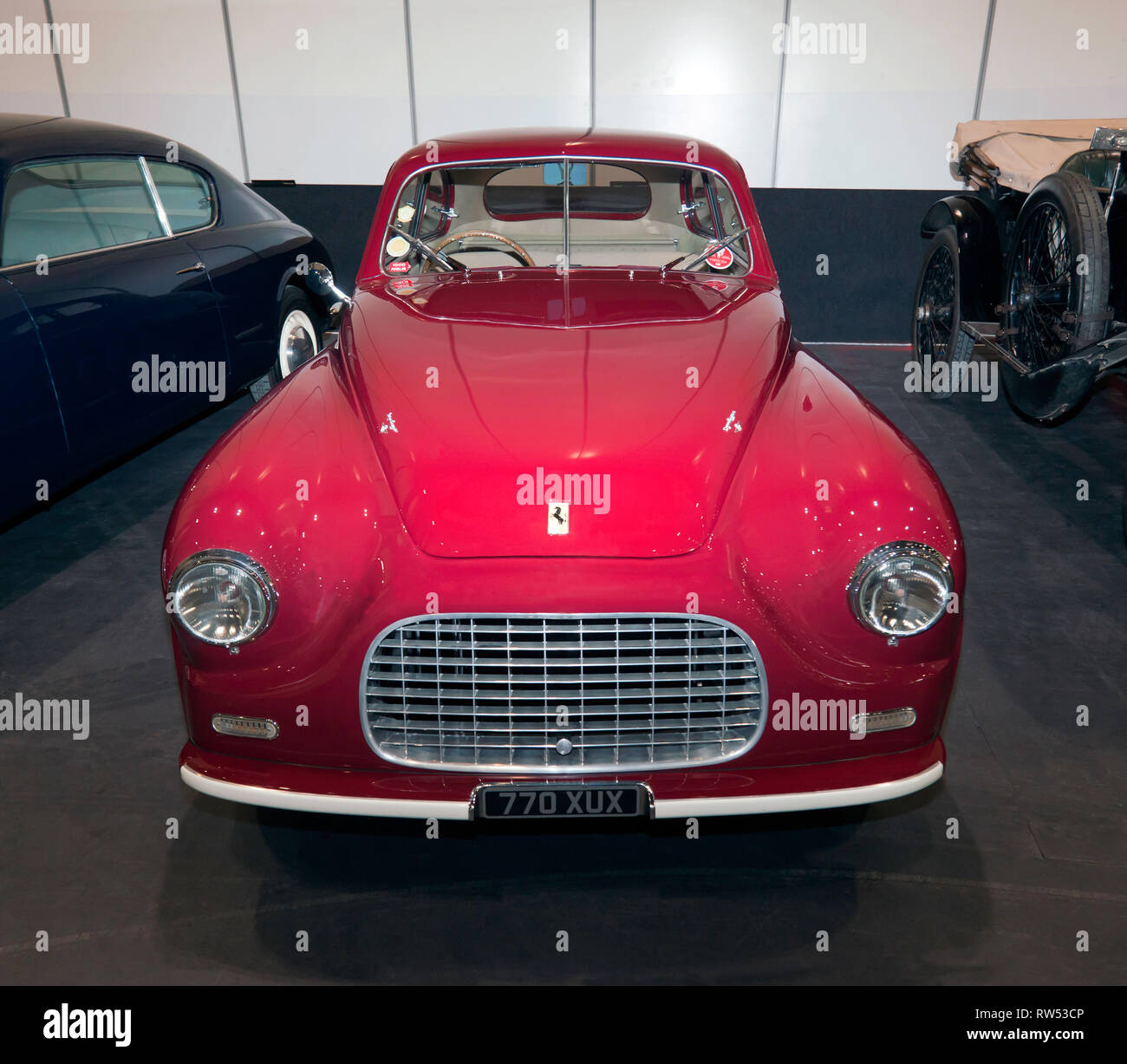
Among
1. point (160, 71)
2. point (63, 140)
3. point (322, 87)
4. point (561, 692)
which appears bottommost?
point (561, 692)

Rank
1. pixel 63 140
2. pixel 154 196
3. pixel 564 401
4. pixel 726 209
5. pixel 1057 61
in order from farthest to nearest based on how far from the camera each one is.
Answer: pixel 1057 61 < pixel 154 196 < pixel 63 140 < pixel 726 209 < pixel 564 401

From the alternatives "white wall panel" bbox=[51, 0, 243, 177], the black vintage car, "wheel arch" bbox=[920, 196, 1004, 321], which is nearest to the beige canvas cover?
the black vintage car

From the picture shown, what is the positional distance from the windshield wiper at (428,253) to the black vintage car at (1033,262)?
2.54m

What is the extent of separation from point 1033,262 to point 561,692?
377 centimetres

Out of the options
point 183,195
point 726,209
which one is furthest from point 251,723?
point 183,195

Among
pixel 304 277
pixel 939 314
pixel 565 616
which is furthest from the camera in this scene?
pixel 939 314

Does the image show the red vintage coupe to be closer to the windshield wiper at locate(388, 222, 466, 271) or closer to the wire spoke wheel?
the windshield wiper at locate(388, 222, 466, 271)

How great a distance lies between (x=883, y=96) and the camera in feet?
21.1

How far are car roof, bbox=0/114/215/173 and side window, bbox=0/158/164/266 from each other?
42 mm

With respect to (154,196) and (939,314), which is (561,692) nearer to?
(154,196)

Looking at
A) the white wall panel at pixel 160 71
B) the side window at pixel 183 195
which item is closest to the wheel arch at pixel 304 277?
the side window at pixel 183 195

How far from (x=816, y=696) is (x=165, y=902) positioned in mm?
1483

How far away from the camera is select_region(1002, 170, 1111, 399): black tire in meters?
3.80
